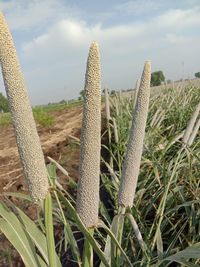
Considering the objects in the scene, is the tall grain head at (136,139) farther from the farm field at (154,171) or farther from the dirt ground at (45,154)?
the dirt ground at (45,154)

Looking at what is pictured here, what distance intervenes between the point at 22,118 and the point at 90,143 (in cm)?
19

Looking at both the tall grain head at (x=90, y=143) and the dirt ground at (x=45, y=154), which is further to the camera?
the dirt ground at (x=45, y=154)

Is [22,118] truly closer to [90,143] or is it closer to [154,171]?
[90,143]

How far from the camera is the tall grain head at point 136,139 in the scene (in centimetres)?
142

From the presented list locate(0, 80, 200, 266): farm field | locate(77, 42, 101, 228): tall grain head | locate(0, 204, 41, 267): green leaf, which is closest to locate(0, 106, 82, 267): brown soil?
locate(0, 80, 200, 266): farm field

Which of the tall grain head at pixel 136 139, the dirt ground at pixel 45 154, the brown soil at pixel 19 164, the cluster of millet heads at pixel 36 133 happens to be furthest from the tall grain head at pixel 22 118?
the dirt ground at pixel 45 154

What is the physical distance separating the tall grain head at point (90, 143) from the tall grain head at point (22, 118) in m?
0.12

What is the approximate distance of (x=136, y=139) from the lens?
1450 mm

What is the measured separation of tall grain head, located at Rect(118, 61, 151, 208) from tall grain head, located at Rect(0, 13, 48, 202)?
1.44ft

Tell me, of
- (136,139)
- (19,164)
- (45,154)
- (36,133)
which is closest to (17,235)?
(36,133)

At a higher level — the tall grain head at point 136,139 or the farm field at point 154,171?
the tall grain head at point 136,139

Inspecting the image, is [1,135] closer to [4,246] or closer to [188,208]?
[4,246]

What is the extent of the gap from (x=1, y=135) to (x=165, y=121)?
5.81 m

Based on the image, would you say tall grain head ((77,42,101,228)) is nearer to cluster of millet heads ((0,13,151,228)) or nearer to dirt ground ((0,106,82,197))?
cluster of millet heads ((0,13,151,228))
